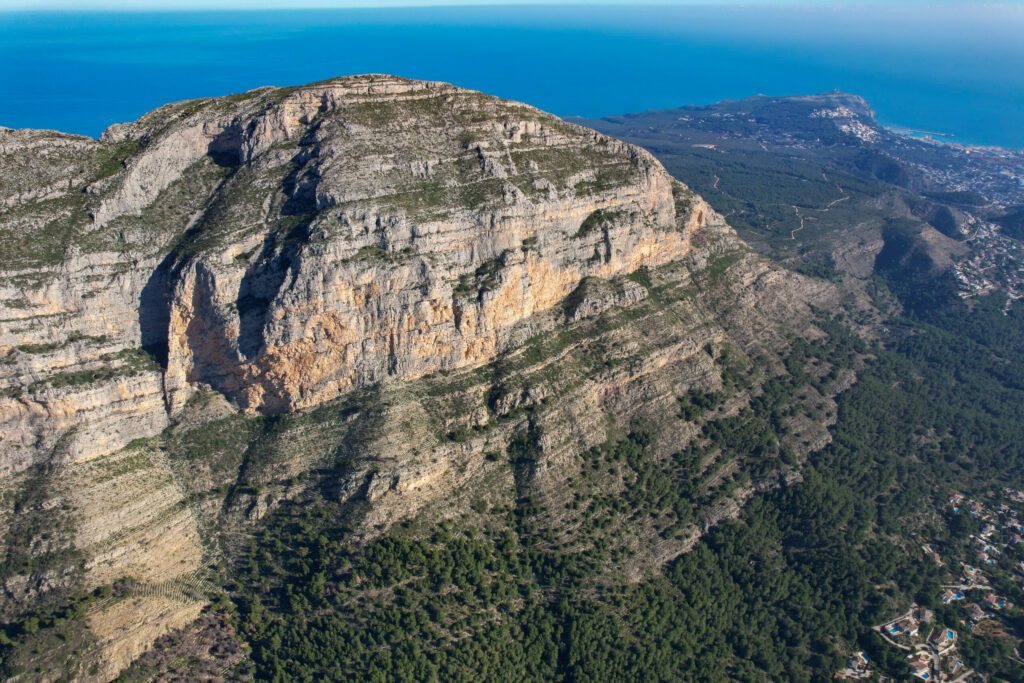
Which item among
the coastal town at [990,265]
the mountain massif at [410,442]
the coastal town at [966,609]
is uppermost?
the mountain massif at [410,442]

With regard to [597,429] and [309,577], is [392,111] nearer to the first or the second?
[597,429]

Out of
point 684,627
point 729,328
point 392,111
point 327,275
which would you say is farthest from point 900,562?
point 392,111

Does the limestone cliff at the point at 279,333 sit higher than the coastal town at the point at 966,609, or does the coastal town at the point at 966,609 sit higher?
the limestone cliff at the point at 279,333

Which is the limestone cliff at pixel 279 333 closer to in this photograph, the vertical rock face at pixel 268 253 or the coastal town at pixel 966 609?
the vertical rock face at pixel 268 253

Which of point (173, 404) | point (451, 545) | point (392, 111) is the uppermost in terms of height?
point (392, 111)

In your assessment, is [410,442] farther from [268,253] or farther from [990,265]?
[990,265]

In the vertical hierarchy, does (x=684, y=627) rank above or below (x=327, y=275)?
below

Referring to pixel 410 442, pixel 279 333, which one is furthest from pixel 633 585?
pixel 279 333

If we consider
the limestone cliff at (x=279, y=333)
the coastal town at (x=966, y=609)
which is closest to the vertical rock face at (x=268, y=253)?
the limestone cliff at (x=279, y=333)
